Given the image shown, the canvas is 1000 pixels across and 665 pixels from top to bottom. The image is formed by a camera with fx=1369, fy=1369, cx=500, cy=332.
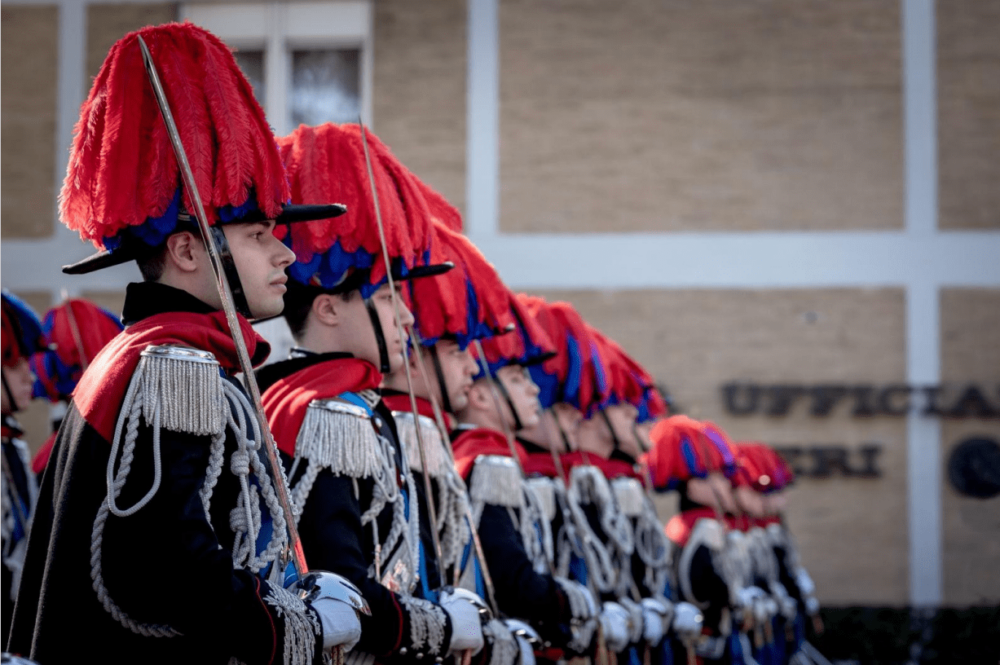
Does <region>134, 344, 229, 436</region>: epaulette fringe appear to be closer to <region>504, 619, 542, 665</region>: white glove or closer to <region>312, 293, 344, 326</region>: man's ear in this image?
<region>312, 293, 344, 326</region>: man's ear

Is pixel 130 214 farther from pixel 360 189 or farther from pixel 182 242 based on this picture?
Answer: pixel 360 189

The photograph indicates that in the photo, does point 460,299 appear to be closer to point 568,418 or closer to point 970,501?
point 568,418

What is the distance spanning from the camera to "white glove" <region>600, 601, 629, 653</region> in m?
5.63

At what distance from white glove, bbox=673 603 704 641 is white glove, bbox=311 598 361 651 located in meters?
4.69

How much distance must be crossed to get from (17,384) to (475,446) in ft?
5.97

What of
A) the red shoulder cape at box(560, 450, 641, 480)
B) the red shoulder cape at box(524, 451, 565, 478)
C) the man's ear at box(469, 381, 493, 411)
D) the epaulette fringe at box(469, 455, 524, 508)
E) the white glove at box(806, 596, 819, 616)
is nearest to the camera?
the epaulette fringe at box(469, 455, 524, 508)

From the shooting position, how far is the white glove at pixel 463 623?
3201mm

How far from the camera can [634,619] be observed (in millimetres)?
6180

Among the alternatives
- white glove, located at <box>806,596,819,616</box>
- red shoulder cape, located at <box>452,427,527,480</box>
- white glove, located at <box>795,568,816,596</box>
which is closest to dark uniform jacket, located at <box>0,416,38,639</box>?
red shoulder cape, located at <box>452,427,527,480</box>

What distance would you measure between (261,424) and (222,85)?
678 millimetres

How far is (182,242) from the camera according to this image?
2609mm

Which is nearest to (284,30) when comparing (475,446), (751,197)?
(751,197)

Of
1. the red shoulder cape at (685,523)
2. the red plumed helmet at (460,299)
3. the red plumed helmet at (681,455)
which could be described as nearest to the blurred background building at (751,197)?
the red plumed helmet at (681,455)

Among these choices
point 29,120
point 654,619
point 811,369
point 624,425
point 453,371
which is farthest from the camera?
point 29,120
